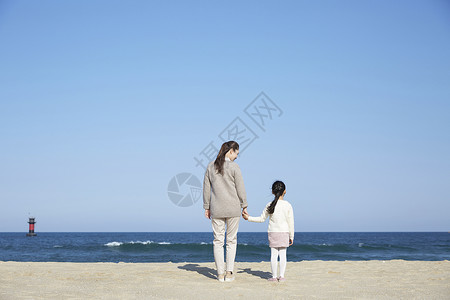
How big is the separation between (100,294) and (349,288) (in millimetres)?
2861

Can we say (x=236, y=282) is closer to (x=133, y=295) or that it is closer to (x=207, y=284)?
(x=207, y=284)

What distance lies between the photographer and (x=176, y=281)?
5.11 meters

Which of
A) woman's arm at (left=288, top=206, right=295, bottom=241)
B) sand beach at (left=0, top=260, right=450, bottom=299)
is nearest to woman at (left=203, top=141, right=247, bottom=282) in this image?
sand beach at (left=0, top=260, right=450, bottom=299)

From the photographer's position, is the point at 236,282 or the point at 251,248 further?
the point at 251,248

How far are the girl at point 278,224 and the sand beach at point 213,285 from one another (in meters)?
0.32

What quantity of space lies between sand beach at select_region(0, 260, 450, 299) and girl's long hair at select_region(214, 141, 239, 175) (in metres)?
1.47

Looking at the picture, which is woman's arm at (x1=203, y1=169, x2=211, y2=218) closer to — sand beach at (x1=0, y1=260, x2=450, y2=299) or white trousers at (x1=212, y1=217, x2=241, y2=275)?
white trousers at (x1=212, y1=217, x2=241, y2=275)

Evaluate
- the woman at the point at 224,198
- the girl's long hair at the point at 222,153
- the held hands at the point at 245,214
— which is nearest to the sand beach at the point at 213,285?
the woman at the point at 224,198

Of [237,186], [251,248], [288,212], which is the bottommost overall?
[251,248]

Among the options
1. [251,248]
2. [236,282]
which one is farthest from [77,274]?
[251,248]

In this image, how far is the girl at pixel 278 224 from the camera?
5.22m

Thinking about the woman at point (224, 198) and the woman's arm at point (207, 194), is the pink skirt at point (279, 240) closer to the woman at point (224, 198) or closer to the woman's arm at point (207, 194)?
the woman at point (224, 198)

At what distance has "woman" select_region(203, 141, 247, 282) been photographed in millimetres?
5098

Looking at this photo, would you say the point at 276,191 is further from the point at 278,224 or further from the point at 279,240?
the point at 279,240
